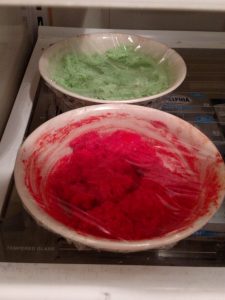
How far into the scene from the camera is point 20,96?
2.41 feet

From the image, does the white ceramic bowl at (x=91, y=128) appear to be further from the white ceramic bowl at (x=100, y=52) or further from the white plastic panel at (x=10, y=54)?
the white plastic panel at (x=10, y=54)

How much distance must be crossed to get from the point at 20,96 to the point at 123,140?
0.25 m

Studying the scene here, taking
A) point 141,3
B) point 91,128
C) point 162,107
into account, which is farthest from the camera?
point 162,107

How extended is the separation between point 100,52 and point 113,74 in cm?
8

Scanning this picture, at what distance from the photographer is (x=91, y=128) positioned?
62 cm


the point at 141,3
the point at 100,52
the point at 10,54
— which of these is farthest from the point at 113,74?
the point at 141,3

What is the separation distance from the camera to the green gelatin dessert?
0.72m

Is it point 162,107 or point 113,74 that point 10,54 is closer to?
point 113,74

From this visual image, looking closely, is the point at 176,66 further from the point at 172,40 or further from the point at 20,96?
the point at 20,96

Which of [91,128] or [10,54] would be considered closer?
[91,128]

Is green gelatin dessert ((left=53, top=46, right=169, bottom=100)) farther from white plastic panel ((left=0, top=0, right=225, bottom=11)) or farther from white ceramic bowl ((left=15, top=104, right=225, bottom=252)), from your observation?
white plastic panel ((left=0, top=0, right=225, bottom=11))

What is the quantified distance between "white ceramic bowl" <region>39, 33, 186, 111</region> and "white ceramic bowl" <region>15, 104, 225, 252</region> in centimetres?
3

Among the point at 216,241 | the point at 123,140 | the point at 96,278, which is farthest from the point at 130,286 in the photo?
the point at 123,140

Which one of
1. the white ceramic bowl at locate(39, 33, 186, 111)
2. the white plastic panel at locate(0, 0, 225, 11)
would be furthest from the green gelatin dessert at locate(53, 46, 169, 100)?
the white plastic panel at locate(0, 0, 225, 11)
